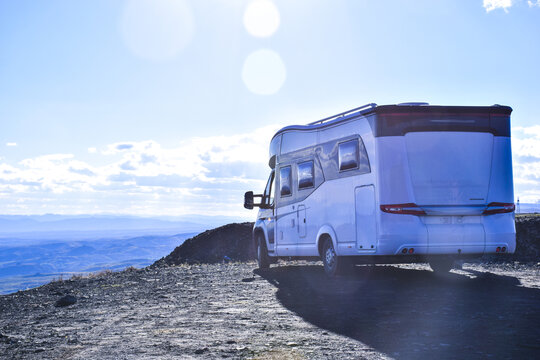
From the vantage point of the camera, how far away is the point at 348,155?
10.7 meters

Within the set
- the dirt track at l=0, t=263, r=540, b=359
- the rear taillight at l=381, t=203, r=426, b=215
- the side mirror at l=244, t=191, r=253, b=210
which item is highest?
the side mirror at l=244, t=191, r=253, b=210

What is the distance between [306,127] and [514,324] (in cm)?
694

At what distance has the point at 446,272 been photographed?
496 inches

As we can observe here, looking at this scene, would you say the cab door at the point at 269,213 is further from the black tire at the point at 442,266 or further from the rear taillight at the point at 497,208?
the rear taillight at the point at 497,208

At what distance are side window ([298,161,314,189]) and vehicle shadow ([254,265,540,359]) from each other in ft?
6.63

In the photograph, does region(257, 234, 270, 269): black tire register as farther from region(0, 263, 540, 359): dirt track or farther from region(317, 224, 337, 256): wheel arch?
region(317, 224, 337, 256): wheel arch

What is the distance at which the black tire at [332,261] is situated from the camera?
10977 millimetres

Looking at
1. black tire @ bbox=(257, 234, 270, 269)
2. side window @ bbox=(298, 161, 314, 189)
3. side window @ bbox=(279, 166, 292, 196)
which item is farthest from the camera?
black tire @ bbox=(257, 234, 270, 269)

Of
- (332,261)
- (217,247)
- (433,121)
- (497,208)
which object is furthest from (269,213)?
(217,247)

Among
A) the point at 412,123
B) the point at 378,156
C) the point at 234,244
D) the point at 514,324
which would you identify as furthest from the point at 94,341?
the point at 234,244

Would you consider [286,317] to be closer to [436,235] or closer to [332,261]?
[436,235]

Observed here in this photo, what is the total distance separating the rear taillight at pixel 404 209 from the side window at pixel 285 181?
12.4 feet

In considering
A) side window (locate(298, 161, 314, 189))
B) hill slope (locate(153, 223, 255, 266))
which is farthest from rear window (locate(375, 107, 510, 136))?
hill slope (locate(153, 223, 255, 266))

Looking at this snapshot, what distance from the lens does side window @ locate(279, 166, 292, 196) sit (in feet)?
42.9
